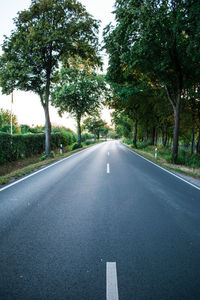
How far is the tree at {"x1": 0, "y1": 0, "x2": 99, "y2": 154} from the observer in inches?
494

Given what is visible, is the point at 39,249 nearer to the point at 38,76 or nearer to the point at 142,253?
the point at 142,253

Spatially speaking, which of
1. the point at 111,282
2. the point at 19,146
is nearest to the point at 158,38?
the point at 111,282

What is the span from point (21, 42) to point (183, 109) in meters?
17.2

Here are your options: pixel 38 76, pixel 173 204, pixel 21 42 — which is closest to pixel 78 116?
pixel 38 76

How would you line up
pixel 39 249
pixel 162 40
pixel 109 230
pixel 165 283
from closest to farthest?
pixel 165 283 < pixel 39 249 < pixel 109 230 < pixel 162 40

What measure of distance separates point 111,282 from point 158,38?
1230 centimetres

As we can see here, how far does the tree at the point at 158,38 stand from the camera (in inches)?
340

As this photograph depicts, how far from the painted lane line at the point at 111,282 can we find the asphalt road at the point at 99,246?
0.04 ft

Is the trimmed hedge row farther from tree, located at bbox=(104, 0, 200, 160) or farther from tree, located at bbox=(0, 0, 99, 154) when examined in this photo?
tree, located at bbox=(104, 0, 200, 160)

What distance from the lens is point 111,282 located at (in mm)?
2162

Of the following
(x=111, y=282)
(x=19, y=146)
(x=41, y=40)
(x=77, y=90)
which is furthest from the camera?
(x=77, y=90)

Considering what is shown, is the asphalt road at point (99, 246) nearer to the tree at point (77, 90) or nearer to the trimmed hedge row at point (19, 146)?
the trimmed hedge row at point (19, 146)

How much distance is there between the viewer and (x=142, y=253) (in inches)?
107

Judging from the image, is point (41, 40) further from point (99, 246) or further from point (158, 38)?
point (99, 246)
